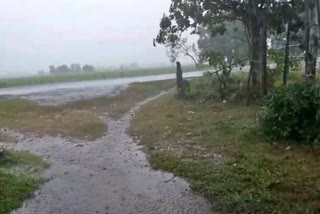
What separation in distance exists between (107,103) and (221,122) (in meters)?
11.4

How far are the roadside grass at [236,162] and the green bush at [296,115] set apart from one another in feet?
1.11

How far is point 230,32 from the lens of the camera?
4884cm

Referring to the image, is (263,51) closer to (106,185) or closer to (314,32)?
(314,32)

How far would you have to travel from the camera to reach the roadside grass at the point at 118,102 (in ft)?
64.6

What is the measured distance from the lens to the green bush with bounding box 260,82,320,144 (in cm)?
911

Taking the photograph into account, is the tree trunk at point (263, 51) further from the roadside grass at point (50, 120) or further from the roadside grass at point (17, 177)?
the roadside grass at point (17, 177)

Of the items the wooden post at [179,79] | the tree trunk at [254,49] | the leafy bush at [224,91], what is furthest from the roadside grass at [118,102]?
the tree trunk at [254,49]

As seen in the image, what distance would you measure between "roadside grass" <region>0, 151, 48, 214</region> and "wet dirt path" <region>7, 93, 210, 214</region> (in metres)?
0.20

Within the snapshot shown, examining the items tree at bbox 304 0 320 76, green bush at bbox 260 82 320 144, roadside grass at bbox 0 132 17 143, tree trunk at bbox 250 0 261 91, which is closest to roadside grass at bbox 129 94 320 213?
green bush at bbox 260 82 320 144

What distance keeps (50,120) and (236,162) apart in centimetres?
1075

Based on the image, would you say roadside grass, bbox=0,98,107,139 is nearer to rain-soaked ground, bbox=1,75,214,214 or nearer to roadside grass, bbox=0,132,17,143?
roadside grass, bbox=0,132,17,143

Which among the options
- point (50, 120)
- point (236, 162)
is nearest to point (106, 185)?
point (236, 162)

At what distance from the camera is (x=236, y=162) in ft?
27.3

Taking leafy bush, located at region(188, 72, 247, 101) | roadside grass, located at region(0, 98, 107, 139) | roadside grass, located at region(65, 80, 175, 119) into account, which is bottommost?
roadside grass, located at region(65, 80, 175, 119)
